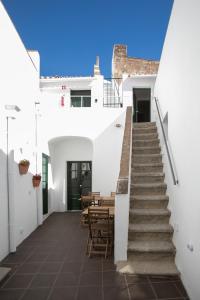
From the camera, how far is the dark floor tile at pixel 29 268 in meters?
4.42

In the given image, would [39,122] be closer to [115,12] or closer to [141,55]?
[115,12]

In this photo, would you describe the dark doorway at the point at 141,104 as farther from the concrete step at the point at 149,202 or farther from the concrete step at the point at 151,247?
the concrete step at the point at 151,247

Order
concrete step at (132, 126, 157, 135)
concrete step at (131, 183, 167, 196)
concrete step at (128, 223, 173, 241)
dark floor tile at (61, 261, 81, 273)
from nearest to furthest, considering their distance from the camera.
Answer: dark floor tile at (61, 261, 81, 273), concrete step at (128, 223, 173, 241), concrete step at (131, 183, 167, 196), concrete step at (132, 126, 157, 135)

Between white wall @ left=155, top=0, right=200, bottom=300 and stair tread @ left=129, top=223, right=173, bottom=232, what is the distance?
0.56ft

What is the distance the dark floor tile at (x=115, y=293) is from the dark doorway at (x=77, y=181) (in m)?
7.01

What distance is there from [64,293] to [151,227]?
1.95 meters

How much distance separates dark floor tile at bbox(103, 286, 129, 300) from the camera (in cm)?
354

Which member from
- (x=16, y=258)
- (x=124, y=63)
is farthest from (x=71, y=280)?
(x=124, y=63)

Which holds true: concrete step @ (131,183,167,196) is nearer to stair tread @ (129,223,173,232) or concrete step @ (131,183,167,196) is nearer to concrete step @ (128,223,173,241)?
stair tread @ (129,223,173,232)

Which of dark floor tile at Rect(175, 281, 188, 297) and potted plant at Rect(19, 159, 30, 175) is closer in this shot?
dark floor tile at Rect(175, 281, 188, 297)

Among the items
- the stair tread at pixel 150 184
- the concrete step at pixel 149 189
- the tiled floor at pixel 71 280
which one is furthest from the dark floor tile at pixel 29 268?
the stair tread at pixel 150 184

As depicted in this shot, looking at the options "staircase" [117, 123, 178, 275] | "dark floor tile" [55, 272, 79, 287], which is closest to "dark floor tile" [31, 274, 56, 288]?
"dark floor tile" [55, 272, 79, 287]

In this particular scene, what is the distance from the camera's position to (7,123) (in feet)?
17.8

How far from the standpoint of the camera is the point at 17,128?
6.04 meters
